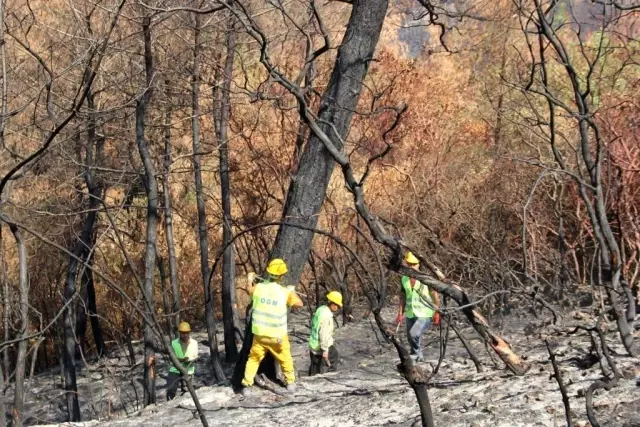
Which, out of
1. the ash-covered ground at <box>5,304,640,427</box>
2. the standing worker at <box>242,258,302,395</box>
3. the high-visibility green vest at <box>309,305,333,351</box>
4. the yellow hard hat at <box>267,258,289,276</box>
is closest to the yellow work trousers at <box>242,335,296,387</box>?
the standing worker at <box>242,258,302,395</box>

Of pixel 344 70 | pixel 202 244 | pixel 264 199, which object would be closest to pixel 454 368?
pixel 344 70

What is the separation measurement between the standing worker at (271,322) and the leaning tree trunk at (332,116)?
30 cm

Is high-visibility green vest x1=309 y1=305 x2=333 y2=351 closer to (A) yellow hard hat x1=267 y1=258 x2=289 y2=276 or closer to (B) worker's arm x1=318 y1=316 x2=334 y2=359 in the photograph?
(B) worker's arm x1=318 y1=316 x2=334 y2=359

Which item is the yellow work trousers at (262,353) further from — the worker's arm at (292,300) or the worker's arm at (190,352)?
the worker's arm at (190,352)

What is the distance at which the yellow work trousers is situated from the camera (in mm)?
7488

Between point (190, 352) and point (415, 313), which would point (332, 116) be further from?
point (190, 352)

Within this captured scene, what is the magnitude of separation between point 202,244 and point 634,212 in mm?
7034

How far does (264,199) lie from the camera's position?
1667cm

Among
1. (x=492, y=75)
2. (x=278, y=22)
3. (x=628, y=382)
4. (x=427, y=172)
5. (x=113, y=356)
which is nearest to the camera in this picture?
(x=628, y=382)

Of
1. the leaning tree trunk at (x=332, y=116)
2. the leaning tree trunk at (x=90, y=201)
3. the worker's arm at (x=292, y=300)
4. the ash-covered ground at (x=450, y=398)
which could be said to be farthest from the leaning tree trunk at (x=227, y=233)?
the worker's arm at (x=292, y=300)

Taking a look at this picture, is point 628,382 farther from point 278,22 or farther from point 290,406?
point 278,22

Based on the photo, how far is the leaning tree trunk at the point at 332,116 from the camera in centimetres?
738

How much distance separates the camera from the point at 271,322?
741 cm

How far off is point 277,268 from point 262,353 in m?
0.89
